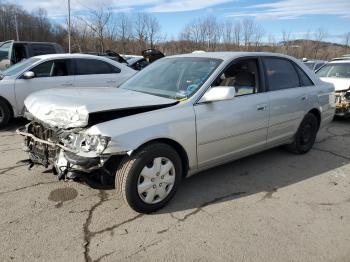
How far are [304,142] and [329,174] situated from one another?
0.87 meters

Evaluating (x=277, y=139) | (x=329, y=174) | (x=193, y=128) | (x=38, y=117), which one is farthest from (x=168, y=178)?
(x=329, y=174)

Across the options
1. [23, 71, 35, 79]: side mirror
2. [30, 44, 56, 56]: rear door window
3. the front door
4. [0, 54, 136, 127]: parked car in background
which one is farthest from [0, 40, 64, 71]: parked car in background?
the front door

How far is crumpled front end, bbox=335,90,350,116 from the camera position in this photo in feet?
27.1

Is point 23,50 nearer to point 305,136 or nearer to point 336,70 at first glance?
point 305,136

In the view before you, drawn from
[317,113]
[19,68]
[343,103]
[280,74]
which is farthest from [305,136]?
[19,68]

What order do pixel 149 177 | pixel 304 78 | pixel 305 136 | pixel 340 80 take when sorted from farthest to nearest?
1. pixel 340 80
2. pixel 305 136
3. pixel 304 78
4. pixel 149 177

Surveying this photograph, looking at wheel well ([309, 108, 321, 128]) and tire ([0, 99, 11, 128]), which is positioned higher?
wheel well ([309, 108, 321, 128])

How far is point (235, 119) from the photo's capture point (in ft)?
13.4

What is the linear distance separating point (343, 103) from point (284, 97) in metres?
4.26

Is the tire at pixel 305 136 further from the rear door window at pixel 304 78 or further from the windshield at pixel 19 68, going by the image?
the windshield at pixel 19 68

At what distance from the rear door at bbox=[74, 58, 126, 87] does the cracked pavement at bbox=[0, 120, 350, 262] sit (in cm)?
337

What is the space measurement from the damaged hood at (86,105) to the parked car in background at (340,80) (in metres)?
6.06

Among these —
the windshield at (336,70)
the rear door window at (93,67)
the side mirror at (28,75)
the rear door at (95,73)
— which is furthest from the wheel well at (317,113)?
the side mirror at (28,75)

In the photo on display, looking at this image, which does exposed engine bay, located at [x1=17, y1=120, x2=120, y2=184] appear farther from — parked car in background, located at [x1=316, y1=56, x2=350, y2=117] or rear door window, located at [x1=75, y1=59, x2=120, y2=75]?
parked car in background, located at [x1=316, y1=56, x2=350, y2=117]
